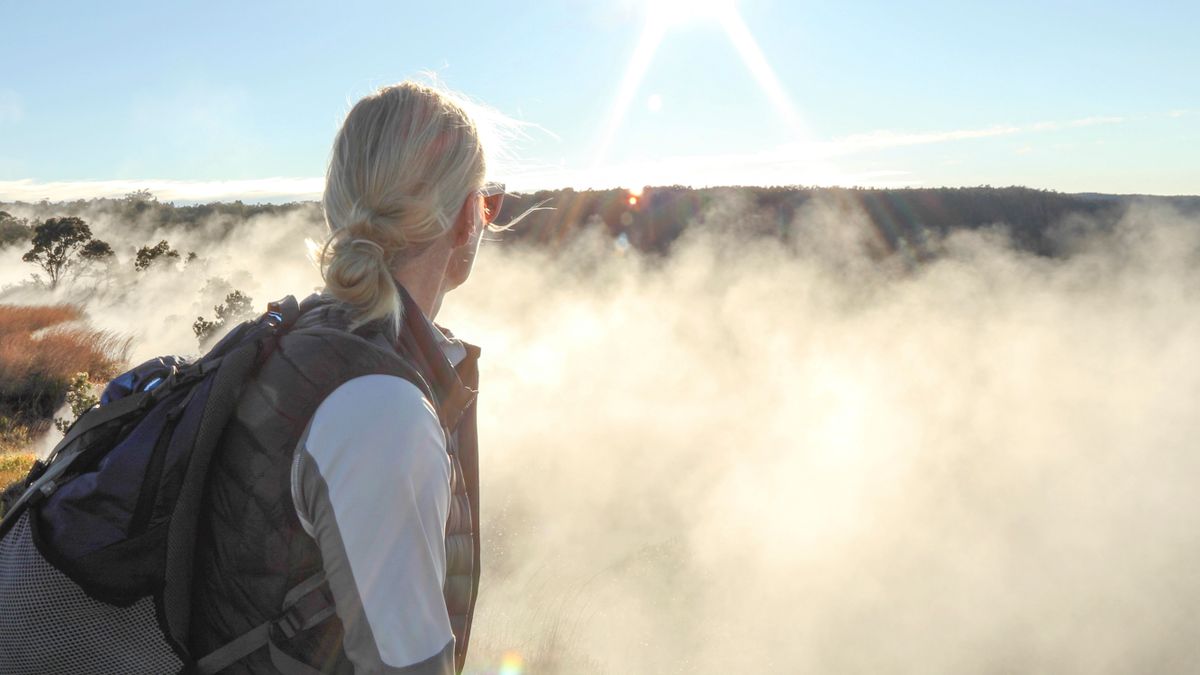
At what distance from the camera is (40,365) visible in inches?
421

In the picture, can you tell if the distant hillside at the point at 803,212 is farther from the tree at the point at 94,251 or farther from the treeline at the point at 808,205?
the tree at the point at 94,251

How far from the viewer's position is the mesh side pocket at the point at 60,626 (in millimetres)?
1061

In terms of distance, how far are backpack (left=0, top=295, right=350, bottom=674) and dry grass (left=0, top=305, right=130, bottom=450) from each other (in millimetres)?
8722

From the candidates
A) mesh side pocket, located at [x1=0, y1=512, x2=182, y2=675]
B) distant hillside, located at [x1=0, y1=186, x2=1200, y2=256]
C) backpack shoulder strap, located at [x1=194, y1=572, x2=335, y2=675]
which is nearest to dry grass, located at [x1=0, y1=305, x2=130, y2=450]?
mesh side pocket, located at [x1=0, y1=512, x2=182, y2=675]

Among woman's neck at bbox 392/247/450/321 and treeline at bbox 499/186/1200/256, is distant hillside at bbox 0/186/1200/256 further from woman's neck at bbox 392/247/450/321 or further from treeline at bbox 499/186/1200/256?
woman's neck at bbox 392/247/450/321

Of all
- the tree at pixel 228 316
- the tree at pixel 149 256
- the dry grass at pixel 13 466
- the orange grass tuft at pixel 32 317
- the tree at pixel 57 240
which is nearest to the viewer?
the dry grass at pixel 13 466

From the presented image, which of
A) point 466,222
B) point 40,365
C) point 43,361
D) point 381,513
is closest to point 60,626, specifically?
point 381,513

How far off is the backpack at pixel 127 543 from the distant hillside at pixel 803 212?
18.4 metres

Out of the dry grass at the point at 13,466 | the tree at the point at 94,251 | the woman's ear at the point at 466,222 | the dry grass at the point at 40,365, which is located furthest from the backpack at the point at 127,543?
the tree at the point at 94,251

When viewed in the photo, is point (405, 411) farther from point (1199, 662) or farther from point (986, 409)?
point (986, 409)

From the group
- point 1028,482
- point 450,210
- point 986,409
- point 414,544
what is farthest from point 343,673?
point 986,409

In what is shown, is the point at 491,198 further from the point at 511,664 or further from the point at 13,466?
the point at 13,466

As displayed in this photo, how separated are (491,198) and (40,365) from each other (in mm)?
11866

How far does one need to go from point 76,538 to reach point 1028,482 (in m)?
10.9
